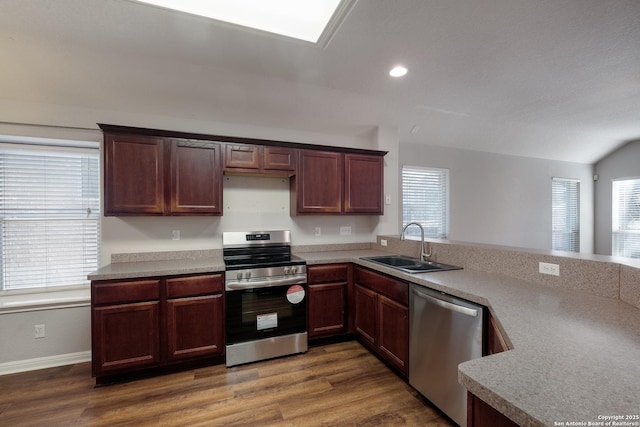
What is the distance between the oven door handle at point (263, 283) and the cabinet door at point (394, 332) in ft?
2.66

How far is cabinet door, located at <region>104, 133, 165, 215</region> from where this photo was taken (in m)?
2.45

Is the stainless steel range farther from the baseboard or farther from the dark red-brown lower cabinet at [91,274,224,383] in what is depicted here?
the baseboard

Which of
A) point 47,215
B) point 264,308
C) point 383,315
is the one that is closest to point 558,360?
point 383,315

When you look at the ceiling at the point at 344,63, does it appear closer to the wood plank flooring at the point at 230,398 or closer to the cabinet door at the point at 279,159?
the cabinet door at the point at 279,159

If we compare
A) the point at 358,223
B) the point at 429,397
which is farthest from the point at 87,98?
the point at 429,397

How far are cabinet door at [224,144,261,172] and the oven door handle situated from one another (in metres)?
1.16

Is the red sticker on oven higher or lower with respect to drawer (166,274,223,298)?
lower

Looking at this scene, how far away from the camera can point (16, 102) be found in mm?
2469

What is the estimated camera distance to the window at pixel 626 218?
517 cm

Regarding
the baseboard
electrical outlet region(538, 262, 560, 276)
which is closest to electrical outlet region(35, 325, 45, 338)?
the baseboard

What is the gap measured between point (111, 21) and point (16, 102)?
1493 millimetres

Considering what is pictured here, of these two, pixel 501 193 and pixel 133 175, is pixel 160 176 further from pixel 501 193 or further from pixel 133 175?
pixel 501 193

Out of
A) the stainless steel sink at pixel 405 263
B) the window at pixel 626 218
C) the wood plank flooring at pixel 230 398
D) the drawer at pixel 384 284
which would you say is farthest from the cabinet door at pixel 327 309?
the window at pixel 626 218

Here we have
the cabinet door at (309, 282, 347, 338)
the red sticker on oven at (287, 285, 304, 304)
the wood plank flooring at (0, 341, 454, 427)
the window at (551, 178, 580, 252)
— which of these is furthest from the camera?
the window at (551, 178, 580, 252)
